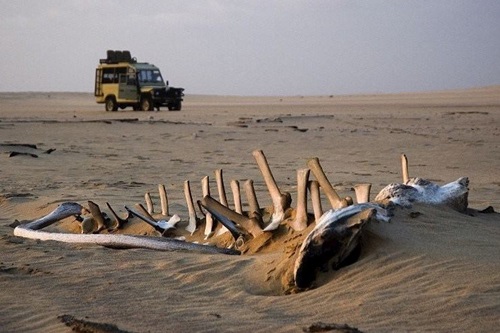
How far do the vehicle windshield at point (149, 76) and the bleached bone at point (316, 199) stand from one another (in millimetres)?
28621

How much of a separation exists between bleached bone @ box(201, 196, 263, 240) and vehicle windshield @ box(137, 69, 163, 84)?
28.1 metres

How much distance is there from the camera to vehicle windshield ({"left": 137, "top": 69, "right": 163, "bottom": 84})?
3328cm

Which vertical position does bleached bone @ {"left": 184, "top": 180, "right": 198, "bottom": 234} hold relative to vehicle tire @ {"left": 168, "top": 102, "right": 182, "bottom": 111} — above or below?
above

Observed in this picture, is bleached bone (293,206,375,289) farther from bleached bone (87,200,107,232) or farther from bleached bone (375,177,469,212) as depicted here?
bleached bone (87,200,107,232)

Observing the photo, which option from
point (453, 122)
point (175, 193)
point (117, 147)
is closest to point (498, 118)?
point (453, 122)

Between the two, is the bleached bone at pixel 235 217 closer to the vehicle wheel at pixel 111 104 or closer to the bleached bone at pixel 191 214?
the bleached bone at pixel 191 214

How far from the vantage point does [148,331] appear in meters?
3.68

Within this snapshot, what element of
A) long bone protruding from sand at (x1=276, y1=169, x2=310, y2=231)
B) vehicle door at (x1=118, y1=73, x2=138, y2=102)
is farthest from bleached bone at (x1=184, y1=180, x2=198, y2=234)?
vehicle door at (x1=118, y1=73, x2=138, y2=102)

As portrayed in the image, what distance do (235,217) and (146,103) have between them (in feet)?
92.8

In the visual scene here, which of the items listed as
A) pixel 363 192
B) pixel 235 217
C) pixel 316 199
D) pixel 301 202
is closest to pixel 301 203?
pixel 301 202

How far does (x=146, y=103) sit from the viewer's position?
109 feet

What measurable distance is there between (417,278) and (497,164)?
9.75m

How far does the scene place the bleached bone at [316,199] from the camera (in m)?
4.97

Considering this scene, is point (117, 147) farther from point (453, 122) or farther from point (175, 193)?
point (453, 122)
